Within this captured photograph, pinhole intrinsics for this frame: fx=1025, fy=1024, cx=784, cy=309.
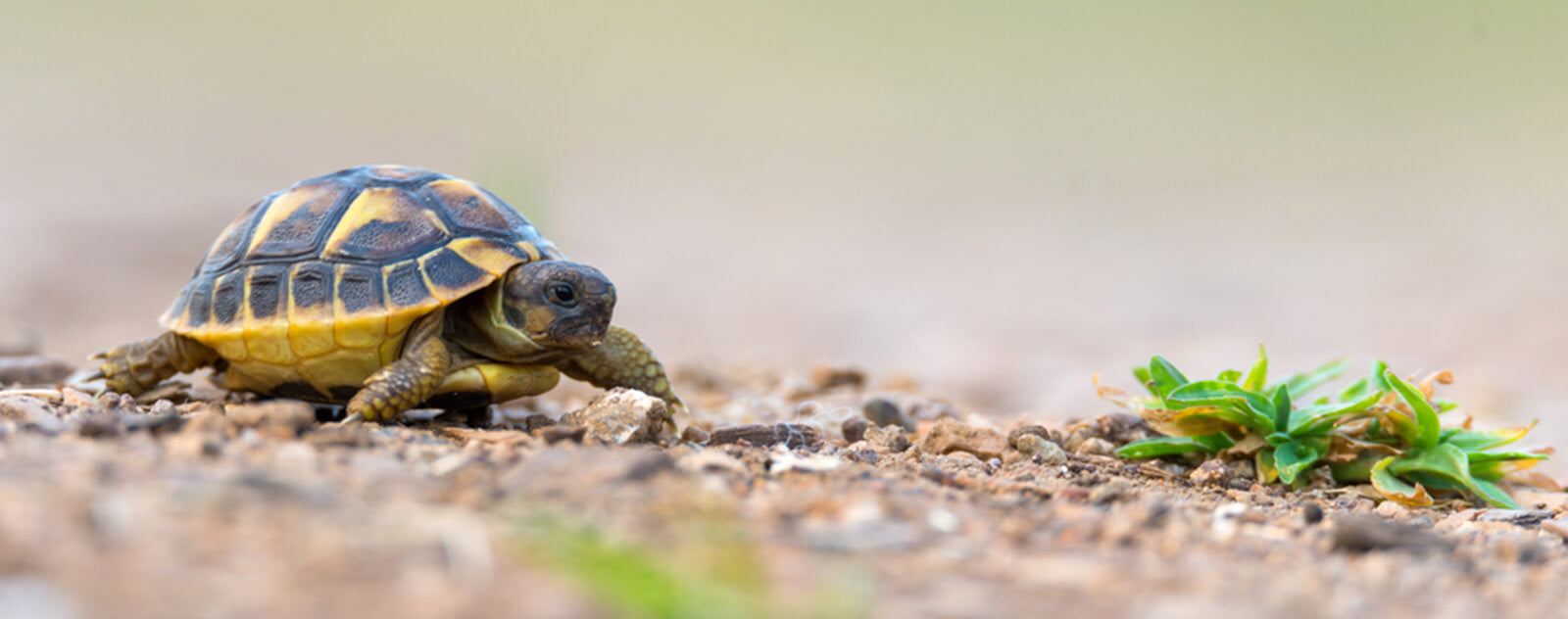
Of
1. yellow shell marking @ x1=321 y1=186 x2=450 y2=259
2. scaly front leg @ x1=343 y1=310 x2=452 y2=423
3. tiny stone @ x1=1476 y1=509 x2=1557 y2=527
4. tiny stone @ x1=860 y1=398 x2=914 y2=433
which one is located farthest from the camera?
tiny stone @ x1=860 y1=398 x2=914 y2=433

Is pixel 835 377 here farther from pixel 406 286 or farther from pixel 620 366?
pixel 406 286

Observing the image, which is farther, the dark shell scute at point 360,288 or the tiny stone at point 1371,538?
the dark shell scute at point 360,288

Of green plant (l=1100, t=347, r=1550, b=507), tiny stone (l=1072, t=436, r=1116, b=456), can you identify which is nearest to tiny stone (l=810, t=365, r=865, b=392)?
tiny stone (l=1072, t=436, r=1116, b=456)

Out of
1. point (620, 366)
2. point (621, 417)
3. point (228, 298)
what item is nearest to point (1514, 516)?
point (621, 417)

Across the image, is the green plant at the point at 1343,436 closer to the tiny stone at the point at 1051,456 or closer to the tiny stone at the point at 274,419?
the tiny stone at the point at 1051,456

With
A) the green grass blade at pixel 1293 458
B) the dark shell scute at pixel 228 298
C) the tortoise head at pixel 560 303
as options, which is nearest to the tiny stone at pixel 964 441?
the green grass blade at pixel 1293 458

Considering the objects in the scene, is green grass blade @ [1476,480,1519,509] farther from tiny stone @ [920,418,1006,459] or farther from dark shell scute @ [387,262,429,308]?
dark shell scute @ [387,262,429,308]

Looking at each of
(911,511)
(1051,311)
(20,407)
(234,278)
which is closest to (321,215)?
(234,278)

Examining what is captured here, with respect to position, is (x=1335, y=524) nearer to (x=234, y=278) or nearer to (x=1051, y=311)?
(x=234, y=278)
